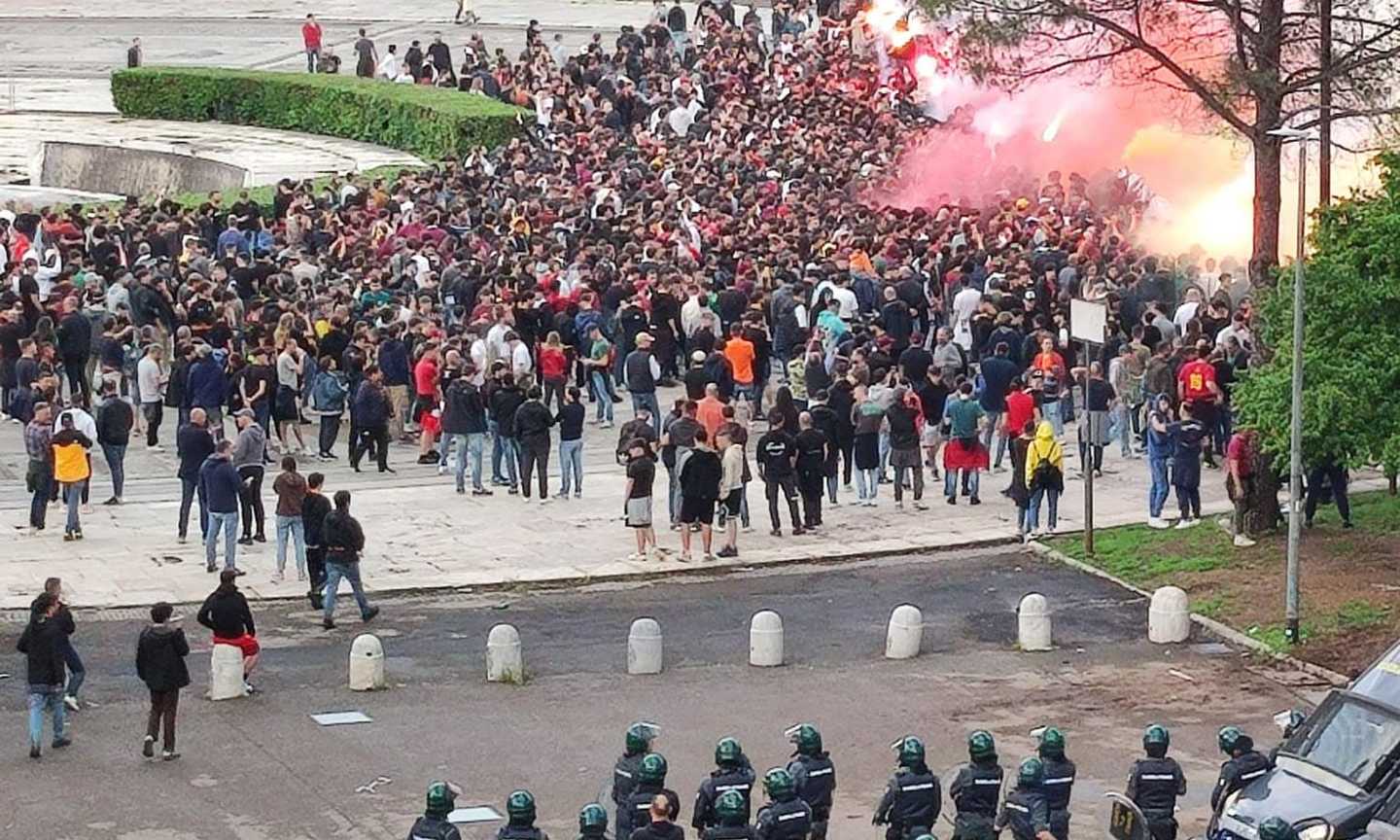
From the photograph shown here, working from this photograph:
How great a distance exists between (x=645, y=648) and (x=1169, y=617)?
14.9 feet

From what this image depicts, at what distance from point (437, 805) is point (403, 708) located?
580 cm

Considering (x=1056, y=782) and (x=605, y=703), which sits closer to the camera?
(x=1056, y=782)

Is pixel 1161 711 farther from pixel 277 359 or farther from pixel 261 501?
pixel 277 359

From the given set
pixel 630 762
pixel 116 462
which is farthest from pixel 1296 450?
pixel 116 462

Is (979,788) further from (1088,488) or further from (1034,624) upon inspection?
(1088,488)

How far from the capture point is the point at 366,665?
21.5 metres

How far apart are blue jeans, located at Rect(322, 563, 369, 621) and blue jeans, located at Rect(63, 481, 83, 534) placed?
3908 mm

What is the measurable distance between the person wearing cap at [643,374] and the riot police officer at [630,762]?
1248 centimetres

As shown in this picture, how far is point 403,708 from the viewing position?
829 inches

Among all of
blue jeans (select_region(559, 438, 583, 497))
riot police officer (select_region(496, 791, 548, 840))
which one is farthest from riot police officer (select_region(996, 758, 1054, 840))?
blue jeans (select_region(559, 438, 583, 497))

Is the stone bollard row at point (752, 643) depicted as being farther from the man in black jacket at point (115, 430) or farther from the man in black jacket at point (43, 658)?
the man in black jacket at point (115, 430)

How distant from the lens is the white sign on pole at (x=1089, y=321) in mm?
25844

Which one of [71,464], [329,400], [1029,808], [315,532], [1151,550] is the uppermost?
[329,400]

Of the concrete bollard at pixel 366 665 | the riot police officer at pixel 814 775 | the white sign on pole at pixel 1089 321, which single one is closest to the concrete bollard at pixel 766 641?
the concrete bollard at pixel 366 665
